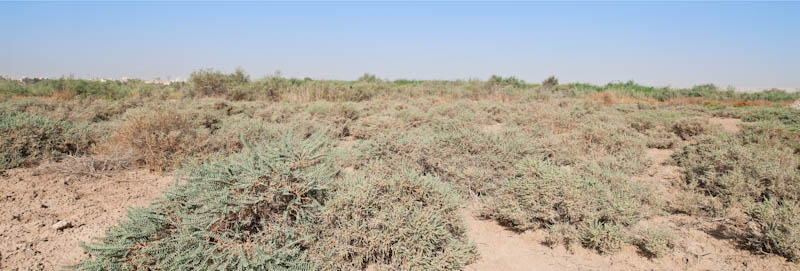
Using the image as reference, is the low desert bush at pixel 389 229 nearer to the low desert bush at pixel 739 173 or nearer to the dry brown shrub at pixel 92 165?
the low desert bush at pixel 739 173

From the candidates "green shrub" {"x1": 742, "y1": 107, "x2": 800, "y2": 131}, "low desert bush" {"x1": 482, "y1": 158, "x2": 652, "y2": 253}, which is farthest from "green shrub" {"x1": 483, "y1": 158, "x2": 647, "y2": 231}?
"green shrub" {"x1": 742, "y1": 107, "x2": 800, "y2": 131}

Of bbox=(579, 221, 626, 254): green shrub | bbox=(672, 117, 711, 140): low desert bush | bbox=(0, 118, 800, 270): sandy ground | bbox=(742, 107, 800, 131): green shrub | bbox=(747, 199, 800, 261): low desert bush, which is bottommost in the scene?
bbox=(0, 118, 800, 270): sandy ground

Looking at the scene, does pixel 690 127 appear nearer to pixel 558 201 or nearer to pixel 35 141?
pixel 558 201

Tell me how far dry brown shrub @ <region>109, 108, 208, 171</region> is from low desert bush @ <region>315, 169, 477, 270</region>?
4.04 meters

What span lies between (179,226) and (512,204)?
3088mm

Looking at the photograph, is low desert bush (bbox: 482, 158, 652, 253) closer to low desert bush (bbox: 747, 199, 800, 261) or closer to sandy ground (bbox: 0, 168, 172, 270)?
low desert bush (bbox: 747, 199, 800, 261)

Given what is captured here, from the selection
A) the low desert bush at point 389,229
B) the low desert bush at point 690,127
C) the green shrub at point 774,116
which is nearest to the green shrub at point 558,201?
the low desert bush at point 389,229

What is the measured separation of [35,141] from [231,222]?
5.59 m

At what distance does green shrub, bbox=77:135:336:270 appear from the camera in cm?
249

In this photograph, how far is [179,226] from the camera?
2.64 m

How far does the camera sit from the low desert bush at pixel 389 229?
2803 millimetres

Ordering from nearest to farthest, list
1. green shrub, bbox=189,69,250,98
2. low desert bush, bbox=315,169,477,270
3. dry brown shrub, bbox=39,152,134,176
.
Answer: low desert bush, bbox=315,169,477,270 < dry brown shrub, bbox=39,152,134,176 < green shrub, bbox=189,69,250,98

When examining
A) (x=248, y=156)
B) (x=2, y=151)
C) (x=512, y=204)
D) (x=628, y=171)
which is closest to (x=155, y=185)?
(x=2, y=151)

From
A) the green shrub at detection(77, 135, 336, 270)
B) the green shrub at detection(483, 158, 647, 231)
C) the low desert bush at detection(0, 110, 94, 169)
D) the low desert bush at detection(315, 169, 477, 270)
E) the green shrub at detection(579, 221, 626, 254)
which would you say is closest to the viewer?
the green shrub at detection(77, 135, 336, 270)
